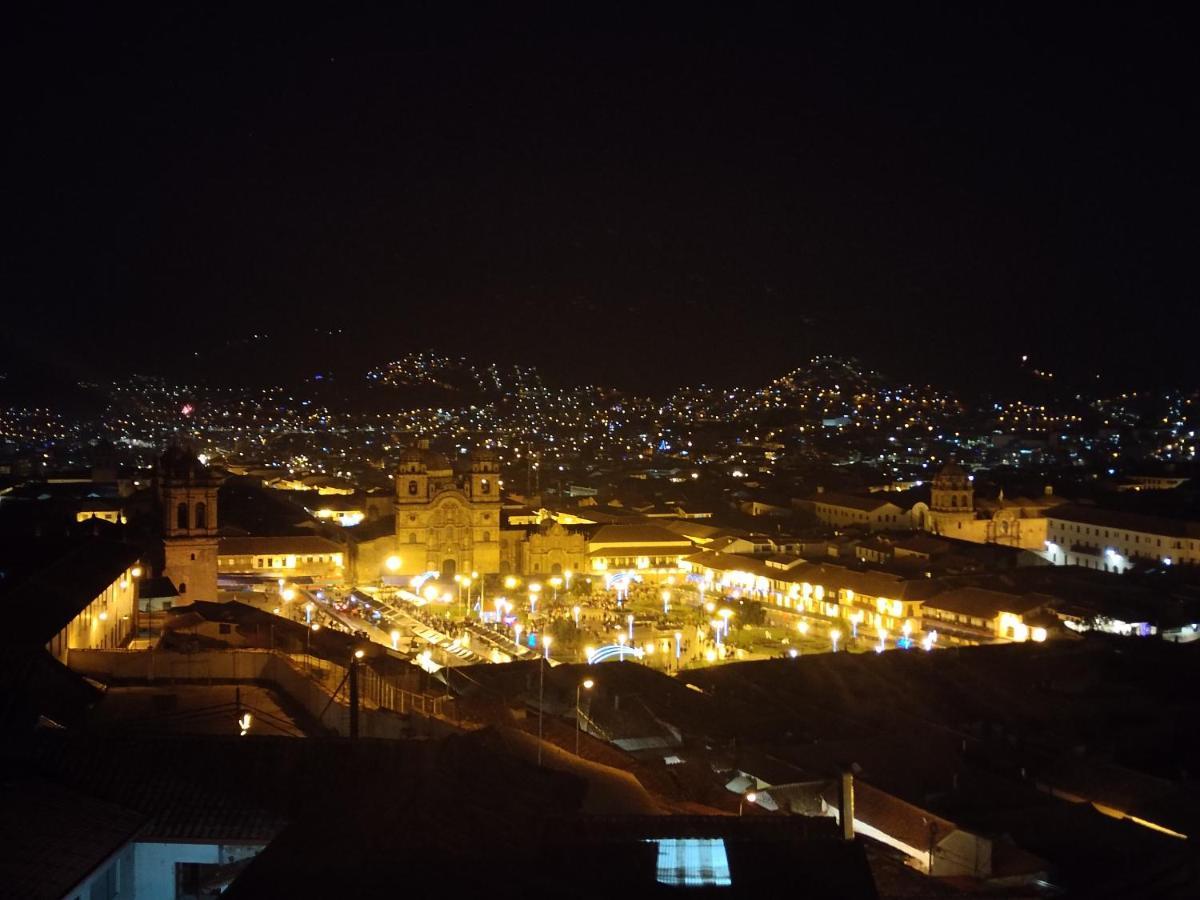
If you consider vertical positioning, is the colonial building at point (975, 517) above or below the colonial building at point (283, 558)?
above

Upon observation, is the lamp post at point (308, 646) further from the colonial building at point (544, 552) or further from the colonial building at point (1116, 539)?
the colonial building at point (1116, 539)

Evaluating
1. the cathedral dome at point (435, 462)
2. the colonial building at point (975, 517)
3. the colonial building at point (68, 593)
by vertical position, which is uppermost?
the cathedral dome at point (435, 462)

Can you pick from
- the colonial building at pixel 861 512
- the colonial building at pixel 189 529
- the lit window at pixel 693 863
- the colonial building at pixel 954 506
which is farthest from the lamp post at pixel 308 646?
the colonial building at pixel 861 512

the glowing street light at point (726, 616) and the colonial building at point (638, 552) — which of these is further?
the colonial building at point (638, 552)

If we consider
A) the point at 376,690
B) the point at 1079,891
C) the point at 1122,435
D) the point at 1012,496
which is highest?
the point at 1122,435

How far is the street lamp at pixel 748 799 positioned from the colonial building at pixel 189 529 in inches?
381

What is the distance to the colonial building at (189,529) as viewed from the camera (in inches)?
661

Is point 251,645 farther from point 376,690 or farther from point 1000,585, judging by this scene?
point 1000,585

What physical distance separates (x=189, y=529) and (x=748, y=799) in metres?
10.4

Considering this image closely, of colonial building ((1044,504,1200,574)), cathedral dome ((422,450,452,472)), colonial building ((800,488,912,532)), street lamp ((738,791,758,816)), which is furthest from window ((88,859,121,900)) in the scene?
colonial building ((800,488,912,532))

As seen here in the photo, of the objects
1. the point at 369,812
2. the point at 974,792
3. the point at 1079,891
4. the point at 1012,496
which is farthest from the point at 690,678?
the point at 1012,496

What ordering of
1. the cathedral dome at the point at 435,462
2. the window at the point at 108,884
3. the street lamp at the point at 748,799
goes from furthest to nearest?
the cathedral dome at the point at 435,462 → the street lamp at the point at 748,799 → the window at the point at 108,884

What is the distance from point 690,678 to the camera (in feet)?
49.8

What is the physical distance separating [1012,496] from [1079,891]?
27.5 metres
